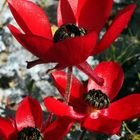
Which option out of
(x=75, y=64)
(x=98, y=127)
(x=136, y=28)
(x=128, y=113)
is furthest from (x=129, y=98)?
(x=136, y=28)

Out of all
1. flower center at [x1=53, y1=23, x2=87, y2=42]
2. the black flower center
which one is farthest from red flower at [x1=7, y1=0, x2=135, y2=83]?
the black flower center

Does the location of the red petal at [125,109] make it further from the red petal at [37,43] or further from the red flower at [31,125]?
the red petal at [37,43]

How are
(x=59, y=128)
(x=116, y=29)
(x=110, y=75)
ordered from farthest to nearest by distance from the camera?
(x=110, y=75), (x=59, y=128), (x=116, y=29)

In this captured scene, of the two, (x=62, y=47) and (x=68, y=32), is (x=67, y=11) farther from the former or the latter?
(x=62, y=47)

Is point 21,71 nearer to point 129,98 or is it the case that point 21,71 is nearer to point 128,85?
point 128,85

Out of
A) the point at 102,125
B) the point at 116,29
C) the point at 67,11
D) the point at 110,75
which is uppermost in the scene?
the point at 67,11

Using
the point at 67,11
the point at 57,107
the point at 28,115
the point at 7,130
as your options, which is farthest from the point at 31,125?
the point at 67,11
